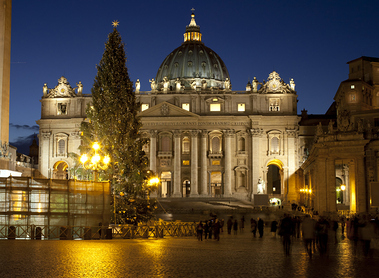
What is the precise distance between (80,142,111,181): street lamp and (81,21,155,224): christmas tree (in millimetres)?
438

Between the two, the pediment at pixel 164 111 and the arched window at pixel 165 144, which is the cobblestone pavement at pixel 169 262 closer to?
the pediment at pixel 164 111

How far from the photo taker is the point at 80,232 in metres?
23.9

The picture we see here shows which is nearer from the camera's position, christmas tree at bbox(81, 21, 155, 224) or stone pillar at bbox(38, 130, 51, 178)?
christmas tree at bbox(81, 21, 155, 224)

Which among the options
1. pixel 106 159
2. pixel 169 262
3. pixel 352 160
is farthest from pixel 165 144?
pixel 169 262

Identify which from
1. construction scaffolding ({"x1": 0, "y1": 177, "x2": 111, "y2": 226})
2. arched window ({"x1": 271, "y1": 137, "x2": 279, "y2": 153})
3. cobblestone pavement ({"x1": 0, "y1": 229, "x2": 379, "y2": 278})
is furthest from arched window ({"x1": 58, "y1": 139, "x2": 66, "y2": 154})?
cobblestone pavement ({"x1": 0, "y1": 229, "x2": 379, "y2": 278})

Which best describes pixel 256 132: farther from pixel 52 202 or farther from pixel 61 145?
pixel 52 202

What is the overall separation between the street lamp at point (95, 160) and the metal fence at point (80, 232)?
2731mm

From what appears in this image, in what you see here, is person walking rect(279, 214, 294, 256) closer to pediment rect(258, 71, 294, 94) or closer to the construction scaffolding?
the construction scaffolding

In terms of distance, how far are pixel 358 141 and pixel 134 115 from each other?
54.1 ft

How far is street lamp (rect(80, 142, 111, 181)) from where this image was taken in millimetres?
25594

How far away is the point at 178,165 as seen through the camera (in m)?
76.6

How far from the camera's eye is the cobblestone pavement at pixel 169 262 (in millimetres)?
13047

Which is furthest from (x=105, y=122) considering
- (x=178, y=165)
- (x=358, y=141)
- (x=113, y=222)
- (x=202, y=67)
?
(x=202, y=67)

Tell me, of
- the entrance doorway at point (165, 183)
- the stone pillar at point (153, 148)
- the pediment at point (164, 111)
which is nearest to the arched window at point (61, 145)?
the pediment at point (164, 111)
